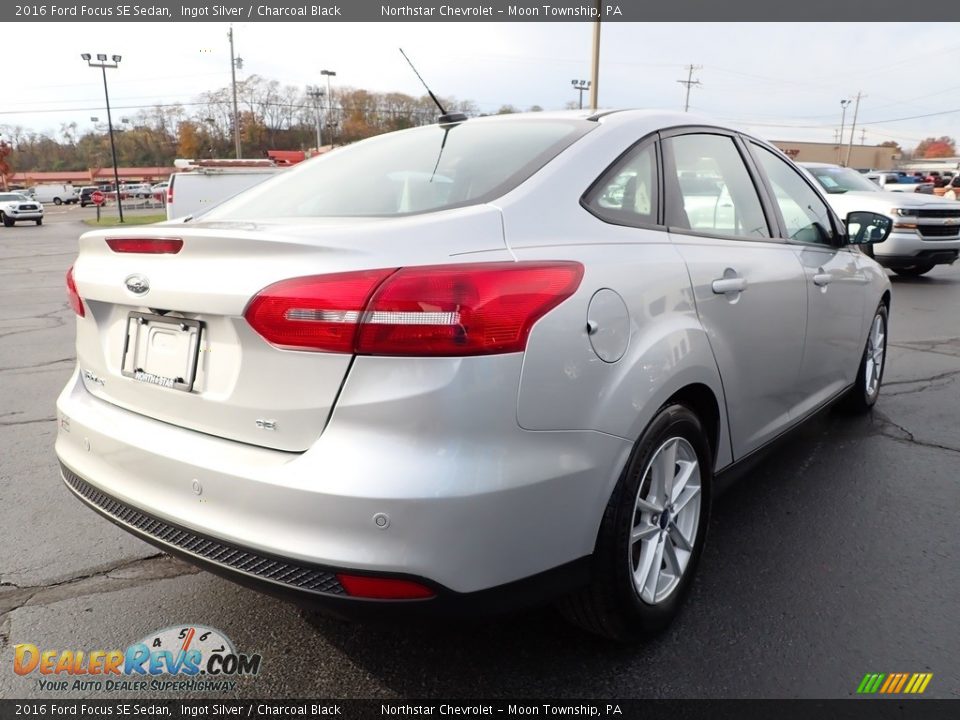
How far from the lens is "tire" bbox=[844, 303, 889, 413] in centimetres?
449

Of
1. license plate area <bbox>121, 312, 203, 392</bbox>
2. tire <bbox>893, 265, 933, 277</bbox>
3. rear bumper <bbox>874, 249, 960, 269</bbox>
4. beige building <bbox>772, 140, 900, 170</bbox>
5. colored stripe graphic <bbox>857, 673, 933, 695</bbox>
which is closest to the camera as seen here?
license plate area <bbox>121, 312, 203, 392</bbox>

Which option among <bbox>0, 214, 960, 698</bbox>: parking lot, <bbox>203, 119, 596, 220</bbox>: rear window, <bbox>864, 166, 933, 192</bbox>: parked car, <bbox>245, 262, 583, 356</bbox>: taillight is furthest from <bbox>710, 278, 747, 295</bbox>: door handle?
<bbox>864, 166, 933, 192</bbox>: parked car

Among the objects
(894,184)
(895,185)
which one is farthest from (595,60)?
(894,184)

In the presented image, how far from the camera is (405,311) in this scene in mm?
1698

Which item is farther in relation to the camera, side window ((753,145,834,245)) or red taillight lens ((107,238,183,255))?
side window ((753,145,834,245))

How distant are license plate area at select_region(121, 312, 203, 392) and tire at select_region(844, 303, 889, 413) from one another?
3.80 m

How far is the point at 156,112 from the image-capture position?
109 meters

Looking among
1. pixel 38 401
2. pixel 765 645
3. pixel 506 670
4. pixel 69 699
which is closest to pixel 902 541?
pixel 765 645

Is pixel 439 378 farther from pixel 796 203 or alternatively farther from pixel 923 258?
pixel 923 258

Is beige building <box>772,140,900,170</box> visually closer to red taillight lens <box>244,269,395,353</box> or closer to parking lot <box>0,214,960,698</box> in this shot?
parking lot <box>0,214,960,698</box>

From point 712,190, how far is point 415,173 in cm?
119

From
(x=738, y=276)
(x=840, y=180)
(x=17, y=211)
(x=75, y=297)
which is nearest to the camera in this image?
(x=75, y=297)

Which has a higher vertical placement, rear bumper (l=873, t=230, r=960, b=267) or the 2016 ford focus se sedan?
the 2016 ford focus se sedan

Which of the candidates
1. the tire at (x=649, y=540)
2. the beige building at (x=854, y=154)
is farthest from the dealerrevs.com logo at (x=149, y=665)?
the beige building at (x=854, y=154)
